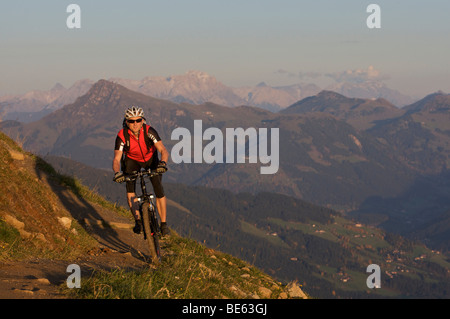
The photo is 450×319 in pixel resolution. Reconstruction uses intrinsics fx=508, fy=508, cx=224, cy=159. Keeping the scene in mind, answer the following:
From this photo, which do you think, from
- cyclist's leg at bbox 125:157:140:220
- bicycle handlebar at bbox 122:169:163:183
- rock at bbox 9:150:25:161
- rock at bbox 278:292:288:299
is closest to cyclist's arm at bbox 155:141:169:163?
bicycle handlebar at bbox 122:169:163:183

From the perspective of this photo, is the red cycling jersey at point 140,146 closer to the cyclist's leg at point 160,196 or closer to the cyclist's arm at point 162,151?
the cyclist's arm at point 162,151

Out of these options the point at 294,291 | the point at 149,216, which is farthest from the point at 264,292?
the point at 149,216

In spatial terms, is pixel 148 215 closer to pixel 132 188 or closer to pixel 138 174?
pixel 132 188

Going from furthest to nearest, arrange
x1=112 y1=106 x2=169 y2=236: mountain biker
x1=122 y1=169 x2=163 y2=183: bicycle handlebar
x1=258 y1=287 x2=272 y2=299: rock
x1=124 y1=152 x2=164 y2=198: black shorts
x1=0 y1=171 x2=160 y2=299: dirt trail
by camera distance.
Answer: x1=124 y1=152 x2=164 y2=198: black shorts
x1=112 y1=106 x2=169 y2=236: mountain biker
x1=122 y1=169 x2=163 y2=183: bicycle handlebar
x1=258 y1=287 x2=272 y2=299: rock
x1=0 y1=171 x2=160 y2=299: dirt trail

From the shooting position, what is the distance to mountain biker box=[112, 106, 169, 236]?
1394 cm

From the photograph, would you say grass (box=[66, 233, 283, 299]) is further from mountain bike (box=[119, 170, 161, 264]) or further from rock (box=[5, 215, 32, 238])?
rock (box=[5, 215, 32, 238])

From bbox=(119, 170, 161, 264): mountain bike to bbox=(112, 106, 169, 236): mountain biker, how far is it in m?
0.27

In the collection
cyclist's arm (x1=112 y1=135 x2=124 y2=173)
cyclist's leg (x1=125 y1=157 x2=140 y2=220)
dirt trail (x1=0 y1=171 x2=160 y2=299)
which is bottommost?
dirt trail (x1=0 y1=171 x2=160 y2=299)

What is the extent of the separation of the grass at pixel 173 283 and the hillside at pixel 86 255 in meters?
0.02

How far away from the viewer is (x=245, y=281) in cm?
1484

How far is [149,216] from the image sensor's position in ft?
47.3

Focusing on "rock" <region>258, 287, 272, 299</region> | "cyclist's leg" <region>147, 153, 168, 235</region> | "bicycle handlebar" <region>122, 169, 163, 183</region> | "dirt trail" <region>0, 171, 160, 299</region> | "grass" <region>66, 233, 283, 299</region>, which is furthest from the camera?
"cyclist's leg" <region>147, 153, 168, 235</region>
